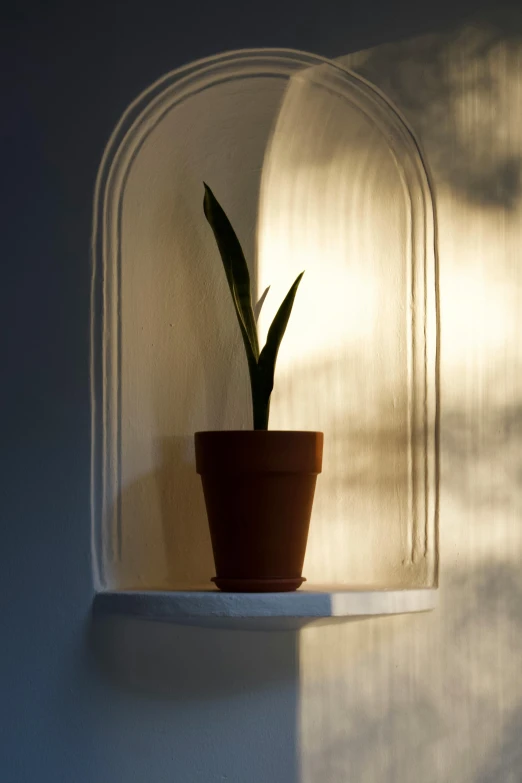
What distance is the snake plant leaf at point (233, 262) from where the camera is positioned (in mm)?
1625

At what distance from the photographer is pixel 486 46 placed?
180 centimetres

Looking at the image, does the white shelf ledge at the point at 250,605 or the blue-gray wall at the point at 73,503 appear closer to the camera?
the white shelf ledge at the point at 250,605

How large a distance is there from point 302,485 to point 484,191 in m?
0.65

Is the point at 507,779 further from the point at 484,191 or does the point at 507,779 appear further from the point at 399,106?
the point at 399,106

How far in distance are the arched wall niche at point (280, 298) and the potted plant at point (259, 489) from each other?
0.15 metres

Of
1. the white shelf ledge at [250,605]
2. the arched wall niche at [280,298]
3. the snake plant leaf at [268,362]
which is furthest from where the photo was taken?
the arched wall niche at [280,298]

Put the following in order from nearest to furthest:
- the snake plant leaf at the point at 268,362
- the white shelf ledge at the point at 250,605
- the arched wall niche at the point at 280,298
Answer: the white shelf ledge at the point at 250,605, the snake plant leaf at the point at 268,362, the arched wall niche at the point at 280,298

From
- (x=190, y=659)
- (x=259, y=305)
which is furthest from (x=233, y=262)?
(x=190, y=659)

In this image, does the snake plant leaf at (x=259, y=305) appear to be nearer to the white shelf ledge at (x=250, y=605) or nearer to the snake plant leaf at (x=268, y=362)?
the snake plant leaf at (x=268, y=362)

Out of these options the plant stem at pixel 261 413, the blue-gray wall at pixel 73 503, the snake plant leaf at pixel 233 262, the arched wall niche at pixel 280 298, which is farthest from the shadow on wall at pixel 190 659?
the snake plant leaf at pixel 233 262

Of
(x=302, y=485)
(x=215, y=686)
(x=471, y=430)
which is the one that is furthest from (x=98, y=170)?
(x=215, y=686)

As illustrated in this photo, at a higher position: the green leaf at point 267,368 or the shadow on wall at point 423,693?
the green leaf at point 267,368

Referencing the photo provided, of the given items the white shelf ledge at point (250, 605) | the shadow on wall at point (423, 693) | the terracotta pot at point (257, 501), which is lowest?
→ the shadow on wall at point (423, 693)

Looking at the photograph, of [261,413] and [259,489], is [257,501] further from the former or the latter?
[261,413]
